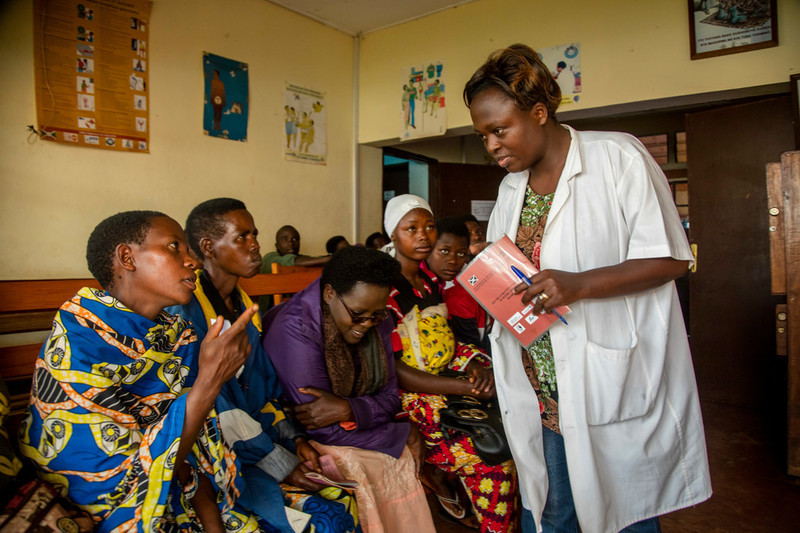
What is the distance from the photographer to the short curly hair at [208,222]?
2049 millimetres

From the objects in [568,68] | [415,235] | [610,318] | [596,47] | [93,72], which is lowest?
[610,318]

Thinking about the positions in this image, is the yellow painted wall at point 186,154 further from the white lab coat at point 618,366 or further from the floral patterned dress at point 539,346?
the white lab coat at point 618,366

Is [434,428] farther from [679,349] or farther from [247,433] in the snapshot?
[679,349]

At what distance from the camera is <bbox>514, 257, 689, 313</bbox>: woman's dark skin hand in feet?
4.02

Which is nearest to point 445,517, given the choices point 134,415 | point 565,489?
point 565,489

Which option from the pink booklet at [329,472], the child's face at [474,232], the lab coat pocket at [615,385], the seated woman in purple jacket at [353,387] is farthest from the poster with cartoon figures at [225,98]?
the lab coat pocket at [615,385]

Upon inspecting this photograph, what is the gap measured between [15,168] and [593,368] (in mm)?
3884

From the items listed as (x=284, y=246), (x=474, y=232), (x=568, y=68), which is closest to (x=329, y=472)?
(x=474, y=232)

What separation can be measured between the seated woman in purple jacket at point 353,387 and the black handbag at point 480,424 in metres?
0.18

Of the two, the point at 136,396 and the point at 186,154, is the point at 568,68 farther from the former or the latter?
the point at 136,396

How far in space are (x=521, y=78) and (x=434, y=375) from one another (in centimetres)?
133

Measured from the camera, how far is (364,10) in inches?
199

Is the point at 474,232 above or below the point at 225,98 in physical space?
below

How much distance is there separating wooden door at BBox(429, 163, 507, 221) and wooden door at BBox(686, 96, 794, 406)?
2695mm
